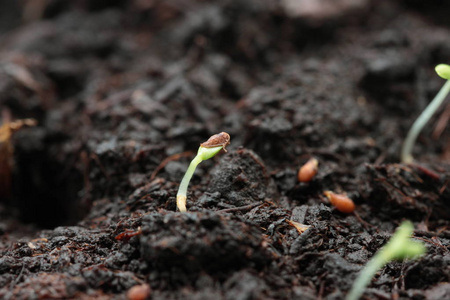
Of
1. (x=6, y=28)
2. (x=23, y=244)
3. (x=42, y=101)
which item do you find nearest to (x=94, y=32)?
(x=42, y=101)

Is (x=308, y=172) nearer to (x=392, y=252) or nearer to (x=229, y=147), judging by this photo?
(x=229, y=147)

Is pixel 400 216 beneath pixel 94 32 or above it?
beneath

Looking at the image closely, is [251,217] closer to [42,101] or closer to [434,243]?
[434,243]

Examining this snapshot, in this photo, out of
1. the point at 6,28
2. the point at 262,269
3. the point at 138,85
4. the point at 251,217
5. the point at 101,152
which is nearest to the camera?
the point at 262,269

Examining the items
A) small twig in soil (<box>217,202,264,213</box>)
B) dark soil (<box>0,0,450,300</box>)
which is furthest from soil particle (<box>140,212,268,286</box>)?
small twig in soil (<box>217,202,264,213</box>)

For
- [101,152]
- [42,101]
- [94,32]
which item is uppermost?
[94,32]

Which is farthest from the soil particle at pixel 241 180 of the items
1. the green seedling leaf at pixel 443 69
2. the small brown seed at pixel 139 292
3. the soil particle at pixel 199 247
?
the green seedling leaf at pixel 443 69
